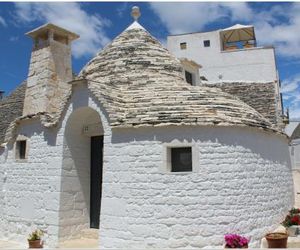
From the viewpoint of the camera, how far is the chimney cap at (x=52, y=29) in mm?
11938

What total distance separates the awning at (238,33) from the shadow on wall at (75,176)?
718 inches

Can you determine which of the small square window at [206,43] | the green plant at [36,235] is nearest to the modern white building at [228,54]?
the small square window at [206,43]

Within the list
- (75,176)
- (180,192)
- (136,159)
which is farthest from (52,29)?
(180,192)

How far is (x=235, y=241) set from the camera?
7.99 meters

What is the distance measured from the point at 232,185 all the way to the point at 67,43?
7.79 meters

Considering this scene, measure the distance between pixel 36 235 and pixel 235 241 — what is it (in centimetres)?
526

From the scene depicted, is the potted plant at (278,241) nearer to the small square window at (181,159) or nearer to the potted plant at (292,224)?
the potted plant at (292,224)

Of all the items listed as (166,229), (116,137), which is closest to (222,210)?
(166,229)

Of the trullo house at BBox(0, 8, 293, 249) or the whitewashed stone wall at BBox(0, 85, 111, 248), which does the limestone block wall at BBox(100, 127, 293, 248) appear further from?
the whitewashed stone wall at BBox(0, 85, 111, 248)

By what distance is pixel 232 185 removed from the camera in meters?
8.57

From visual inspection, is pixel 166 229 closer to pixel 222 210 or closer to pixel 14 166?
pixel 222 210

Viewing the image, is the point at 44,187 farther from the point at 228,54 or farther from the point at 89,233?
the point at 228,54

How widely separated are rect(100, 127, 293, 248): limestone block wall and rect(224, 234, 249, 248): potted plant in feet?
0.73

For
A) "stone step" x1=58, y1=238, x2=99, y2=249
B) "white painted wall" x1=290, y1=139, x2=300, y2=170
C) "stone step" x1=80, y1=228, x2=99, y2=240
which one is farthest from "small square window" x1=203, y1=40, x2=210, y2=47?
"stone step" x1=58, y1=238, x2=99, y2=249
